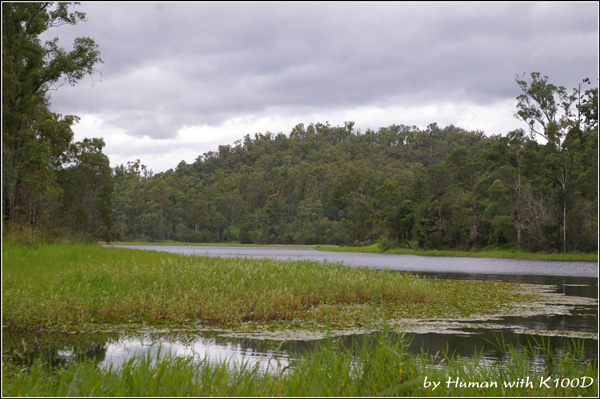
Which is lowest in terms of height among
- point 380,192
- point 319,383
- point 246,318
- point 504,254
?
point 504,254

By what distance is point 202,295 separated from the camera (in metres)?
16.0

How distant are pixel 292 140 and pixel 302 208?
51076mm

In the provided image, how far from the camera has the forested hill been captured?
62.1m

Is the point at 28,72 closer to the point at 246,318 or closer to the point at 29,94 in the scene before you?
the point at 29,94

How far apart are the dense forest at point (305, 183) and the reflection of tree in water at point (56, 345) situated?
235 inches

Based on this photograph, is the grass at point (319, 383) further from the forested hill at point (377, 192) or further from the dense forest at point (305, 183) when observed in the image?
the forested hill at point (377, 192)

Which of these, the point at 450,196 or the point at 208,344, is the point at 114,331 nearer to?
the point at 208,344

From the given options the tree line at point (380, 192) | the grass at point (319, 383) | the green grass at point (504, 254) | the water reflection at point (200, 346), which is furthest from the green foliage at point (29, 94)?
the green grass at point (504, 254)

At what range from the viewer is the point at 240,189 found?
15962 cm

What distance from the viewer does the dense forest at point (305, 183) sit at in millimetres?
30031

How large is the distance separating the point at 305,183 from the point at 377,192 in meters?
57.4

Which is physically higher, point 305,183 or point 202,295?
point 305,183

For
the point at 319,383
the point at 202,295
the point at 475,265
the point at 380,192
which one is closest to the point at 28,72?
the point at 202,295

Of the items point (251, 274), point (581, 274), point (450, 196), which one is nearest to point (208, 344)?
point (251, 274)
